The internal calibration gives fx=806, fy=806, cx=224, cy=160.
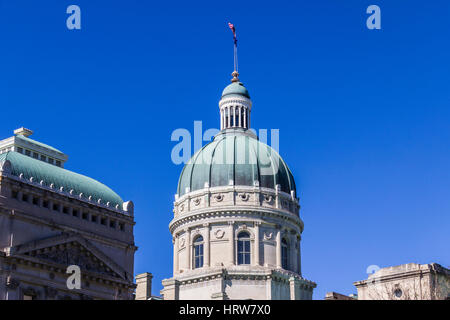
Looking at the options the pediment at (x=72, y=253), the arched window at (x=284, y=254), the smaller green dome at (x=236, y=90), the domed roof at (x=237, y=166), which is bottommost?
the pediment at (x=72, y=253)

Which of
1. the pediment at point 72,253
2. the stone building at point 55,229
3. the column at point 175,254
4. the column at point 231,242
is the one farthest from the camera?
the column at point 175,254

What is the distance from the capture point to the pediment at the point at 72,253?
69062 millimetres

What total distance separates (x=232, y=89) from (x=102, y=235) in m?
39.3

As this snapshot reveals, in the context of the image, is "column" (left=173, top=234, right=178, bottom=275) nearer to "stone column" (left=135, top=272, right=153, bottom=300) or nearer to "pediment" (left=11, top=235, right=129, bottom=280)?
"stone column" (left=135, top=272, right=153, bottom=300)

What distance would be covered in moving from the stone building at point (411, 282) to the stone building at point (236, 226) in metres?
19.3

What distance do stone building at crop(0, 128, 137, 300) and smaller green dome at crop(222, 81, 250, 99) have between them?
33.5 m

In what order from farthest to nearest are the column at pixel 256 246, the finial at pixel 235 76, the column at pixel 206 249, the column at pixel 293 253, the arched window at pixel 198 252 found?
the finial at pixel 235 76
the column at pixel 293 253
the arched window at pixel 198 252
the column at pixel 206 249
the column at pixel 256 246

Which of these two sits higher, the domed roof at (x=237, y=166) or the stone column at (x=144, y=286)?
the domed roof at (x=237, y=166)

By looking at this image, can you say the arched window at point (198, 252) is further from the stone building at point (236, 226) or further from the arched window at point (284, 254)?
the arched window at point (284, 254)

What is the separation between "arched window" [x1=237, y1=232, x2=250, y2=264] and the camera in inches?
3878

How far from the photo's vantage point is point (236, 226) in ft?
326

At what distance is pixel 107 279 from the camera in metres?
74.6

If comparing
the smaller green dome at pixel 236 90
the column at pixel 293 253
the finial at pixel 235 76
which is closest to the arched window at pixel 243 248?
the column at pixel 293 253
